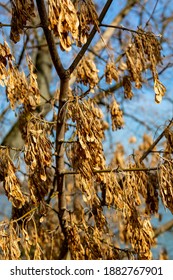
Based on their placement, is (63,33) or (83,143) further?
(83,143)

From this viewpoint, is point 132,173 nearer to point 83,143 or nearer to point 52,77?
point 83,143

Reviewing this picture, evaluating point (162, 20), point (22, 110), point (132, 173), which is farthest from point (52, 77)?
point (132, 173)

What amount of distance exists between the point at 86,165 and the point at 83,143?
10cm

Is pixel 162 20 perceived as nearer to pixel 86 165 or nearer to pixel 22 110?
pixel 22 110

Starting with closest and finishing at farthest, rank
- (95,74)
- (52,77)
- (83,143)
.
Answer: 1. (83,143)
2. (95,74)
3. (52,77)

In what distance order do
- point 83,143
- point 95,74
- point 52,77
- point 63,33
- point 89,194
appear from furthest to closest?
point 52,77 < point 95,74 < point 89,194 < point 83,143 < point 63,33

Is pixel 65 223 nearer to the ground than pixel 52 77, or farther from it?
nearer to the ground

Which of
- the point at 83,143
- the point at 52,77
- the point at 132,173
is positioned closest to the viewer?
the point at 83,143

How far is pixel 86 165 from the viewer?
1.41 meters
